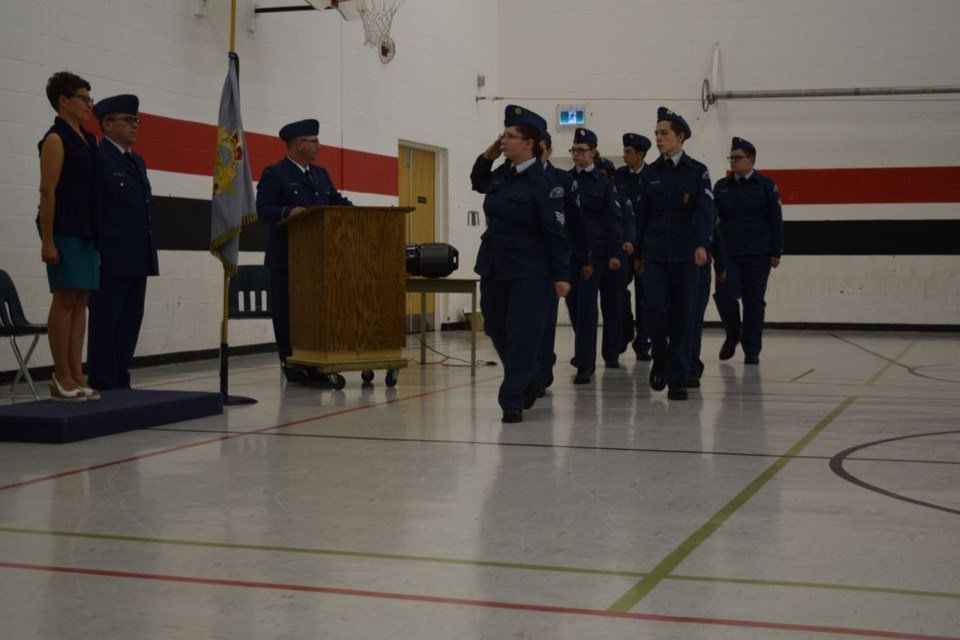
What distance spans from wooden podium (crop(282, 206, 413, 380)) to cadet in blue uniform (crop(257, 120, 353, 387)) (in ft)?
0.54

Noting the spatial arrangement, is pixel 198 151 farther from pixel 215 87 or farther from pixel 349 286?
pixel 349 286

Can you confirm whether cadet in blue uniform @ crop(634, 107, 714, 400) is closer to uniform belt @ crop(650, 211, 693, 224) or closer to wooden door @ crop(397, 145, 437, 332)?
uniform belt @ crop(650, 211, 693, 224)

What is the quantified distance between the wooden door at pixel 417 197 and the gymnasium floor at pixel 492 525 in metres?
6.99

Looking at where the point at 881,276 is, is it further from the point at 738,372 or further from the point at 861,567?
the point at 861,567

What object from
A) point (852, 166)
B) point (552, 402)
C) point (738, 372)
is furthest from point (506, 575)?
point (852, 166)

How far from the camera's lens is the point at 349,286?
7.65 metres

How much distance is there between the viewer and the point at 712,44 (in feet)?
49.1

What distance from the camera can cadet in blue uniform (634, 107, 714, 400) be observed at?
7195 millimetres

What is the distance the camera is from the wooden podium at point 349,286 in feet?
24.9

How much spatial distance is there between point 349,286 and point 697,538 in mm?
4332

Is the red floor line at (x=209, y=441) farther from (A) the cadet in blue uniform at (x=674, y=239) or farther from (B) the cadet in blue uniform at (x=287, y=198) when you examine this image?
(A) the cadet in blue uniform at (x=674, y=239)

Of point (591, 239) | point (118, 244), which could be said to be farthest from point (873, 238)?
point (118, 244)

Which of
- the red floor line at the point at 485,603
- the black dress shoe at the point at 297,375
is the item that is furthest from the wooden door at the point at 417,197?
the red floor line at the point at 485,603

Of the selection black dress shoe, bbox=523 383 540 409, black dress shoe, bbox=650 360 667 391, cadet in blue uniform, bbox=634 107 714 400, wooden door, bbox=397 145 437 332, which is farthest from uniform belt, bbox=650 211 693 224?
wooden door, bbox=397 145 437 332
